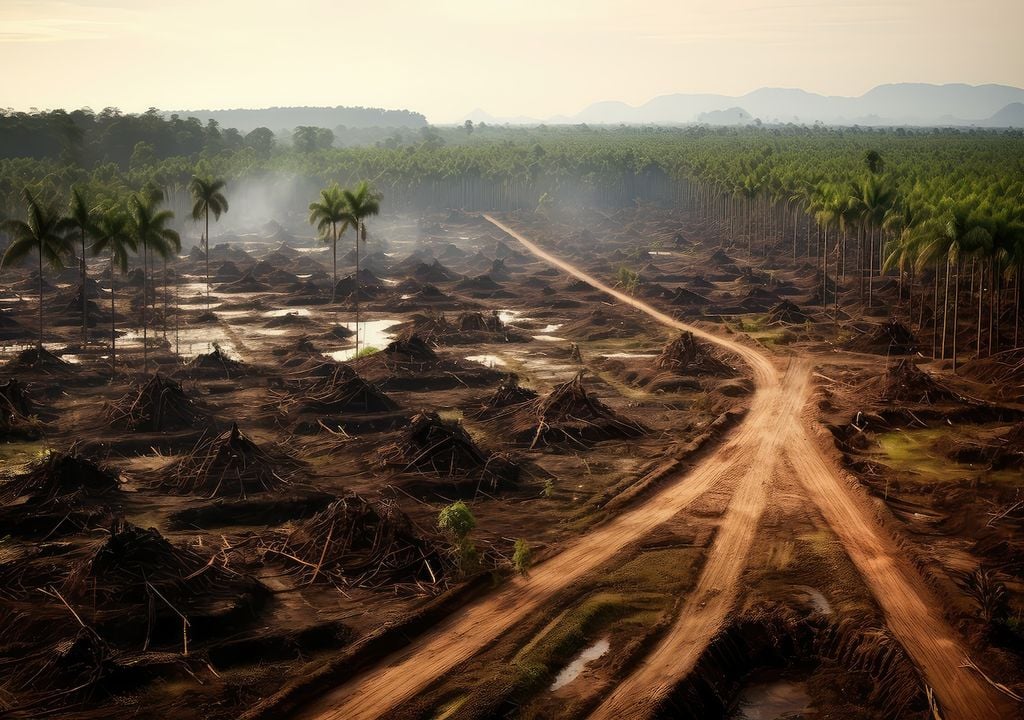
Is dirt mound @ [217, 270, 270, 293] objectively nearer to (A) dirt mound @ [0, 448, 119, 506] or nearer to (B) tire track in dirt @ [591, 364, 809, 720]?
(A) dirt mound @ [0, 448, 119, 506]

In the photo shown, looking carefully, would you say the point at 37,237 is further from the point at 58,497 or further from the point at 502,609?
the point at 502,609

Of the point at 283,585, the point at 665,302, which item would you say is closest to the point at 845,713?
the point at 283,585

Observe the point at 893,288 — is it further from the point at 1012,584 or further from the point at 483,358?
the point at 1012,584

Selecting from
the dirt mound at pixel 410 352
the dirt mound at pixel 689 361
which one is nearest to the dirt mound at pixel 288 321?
the dirt mound at pixel 410 352

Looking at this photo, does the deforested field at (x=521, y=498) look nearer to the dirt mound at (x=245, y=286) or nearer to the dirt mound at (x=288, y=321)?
the dirt mound at (x=288, y=321)

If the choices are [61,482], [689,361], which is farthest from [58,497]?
[689,361]

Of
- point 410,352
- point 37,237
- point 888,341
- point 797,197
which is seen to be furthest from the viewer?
point 797,197
